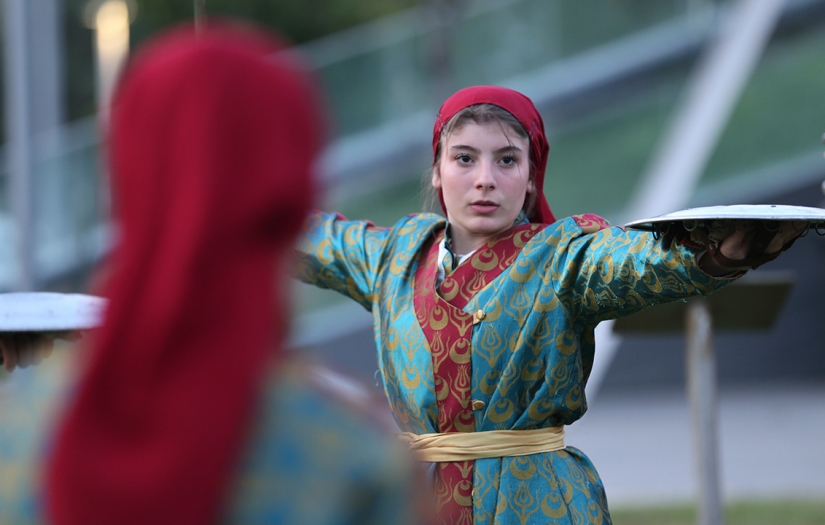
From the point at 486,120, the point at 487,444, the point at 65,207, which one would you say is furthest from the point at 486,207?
the point at 65,207

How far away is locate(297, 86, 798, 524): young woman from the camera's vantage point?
2334mm

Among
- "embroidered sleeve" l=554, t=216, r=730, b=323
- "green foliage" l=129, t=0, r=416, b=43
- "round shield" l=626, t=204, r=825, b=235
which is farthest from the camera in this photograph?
"green foliage" l=129, t=0, r=416, b=43

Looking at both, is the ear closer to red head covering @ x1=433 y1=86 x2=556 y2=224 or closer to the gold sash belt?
red head covering @ x1=433 y1=86 x2=556 y2=224

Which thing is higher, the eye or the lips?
the eye

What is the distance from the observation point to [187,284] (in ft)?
3.42

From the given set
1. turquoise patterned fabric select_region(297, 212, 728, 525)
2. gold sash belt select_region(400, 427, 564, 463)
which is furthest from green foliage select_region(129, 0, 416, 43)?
gold sash belt select_region(400, 427, 564, 463)

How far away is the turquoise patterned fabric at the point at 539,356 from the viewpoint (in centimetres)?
230

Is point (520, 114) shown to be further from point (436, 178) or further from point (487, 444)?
point (487, 444)

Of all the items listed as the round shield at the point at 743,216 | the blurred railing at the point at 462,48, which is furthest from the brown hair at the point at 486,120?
the blurred railing at the point at 462,48

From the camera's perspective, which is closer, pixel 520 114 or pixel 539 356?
pixel 539 356

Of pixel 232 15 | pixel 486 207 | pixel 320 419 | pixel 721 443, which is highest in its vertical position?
pixel 232 15

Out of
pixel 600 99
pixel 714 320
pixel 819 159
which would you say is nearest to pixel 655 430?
pixel 819 159

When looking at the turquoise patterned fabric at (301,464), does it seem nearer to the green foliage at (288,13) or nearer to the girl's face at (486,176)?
the girl's face at (486,176)

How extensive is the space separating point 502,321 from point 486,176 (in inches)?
13.6
